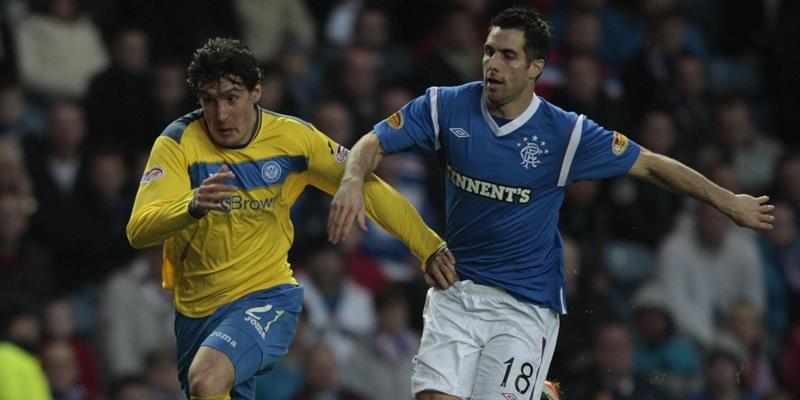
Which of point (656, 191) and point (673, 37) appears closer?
point (656, 191)

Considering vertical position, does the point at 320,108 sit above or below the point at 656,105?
below

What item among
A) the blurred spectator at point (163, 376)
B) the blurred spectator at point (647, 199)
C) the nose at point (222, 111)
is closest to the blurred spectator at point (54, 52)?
the blurred spectator at point (163, 376)

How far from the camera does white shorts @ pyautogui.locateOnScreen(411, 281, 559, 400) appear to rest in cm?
735

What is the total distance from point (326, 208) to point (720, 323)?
3526 millimetres

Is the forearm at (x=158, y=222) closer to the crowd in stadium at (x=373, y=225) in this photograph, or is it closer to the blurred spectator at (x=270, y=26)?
the crowd in stadium at (x=373, y=225)

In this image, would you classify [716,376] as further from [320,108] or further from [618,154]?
[618,154]

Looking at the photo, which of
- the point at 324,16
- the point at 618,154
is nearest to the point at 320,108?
the point at 324,16

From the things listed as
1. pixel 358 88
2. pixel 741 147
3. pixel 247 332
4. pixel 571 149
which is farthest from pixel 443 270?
pixel 741 147

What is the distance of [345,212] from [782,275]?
7.03 metres

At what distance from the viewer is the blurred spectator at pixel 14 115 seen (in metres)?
11.3

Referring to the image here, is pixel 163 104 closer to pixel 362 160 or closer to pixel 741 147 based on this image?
pixel 362 160

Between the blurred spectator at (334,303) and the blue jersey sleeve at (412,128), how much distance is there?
384 centimetres

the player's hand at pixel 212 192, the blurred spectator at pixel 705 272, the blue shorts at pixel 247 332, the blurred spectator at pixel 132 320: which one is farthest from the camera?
the blurred spectator at pixel 705 272

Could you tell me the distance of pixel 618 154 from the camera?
750 cm
